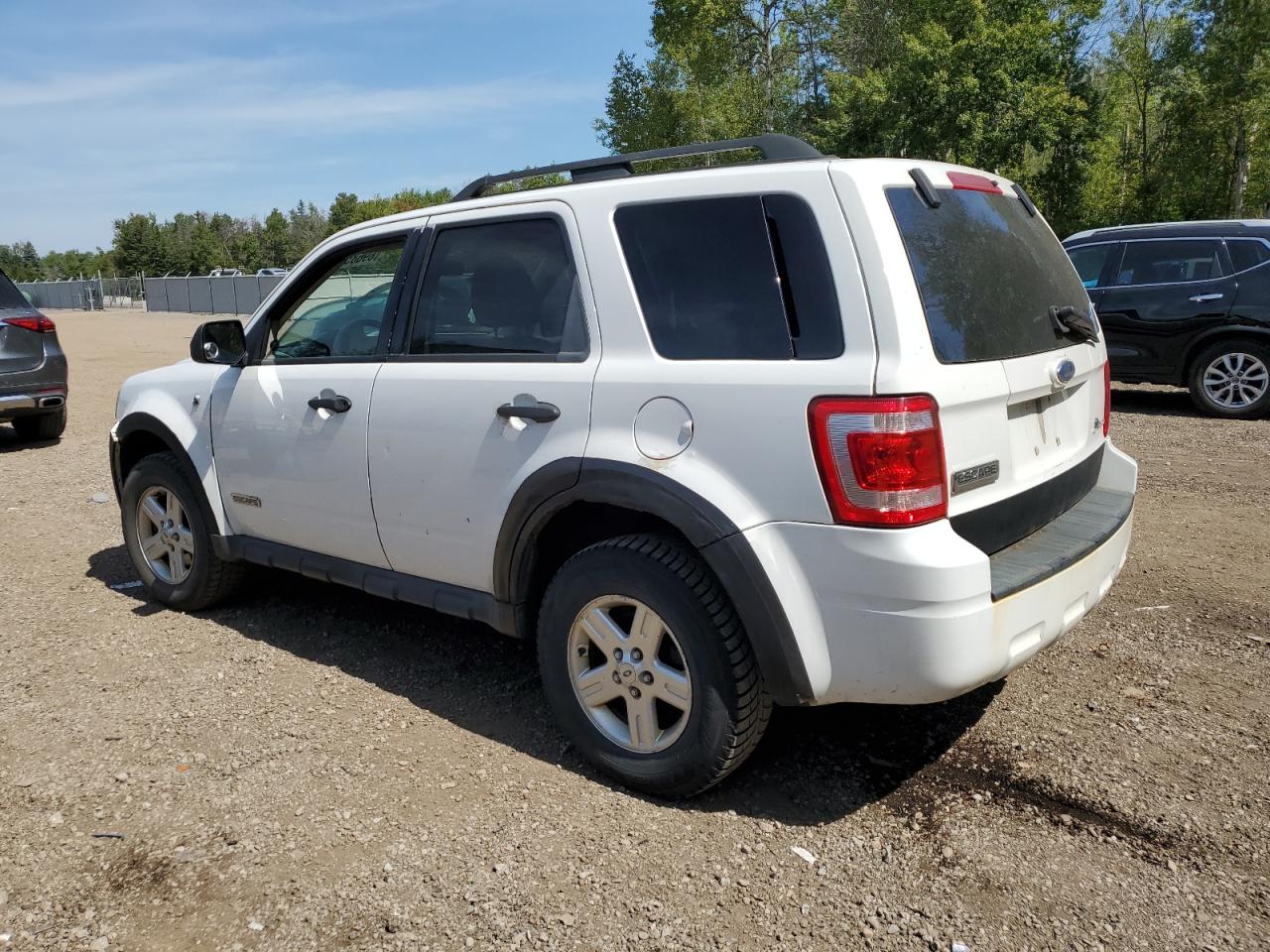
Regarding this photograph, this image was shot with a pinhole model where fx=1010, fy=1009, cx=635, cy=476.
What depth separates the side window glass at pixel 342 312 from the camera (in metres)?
3.94

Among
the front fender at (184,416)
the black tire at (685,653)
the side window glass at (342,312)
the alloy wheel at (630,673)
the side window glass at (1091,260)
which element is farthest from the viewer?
the side window glass at (1091,260)

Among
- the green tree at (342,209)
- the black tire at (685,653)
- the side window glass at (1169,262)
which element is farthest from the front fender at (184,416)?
the green tree at (342,209)

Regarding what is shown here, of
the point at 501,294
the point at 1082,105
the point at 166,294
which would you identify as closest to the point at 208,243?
the point at 166,294

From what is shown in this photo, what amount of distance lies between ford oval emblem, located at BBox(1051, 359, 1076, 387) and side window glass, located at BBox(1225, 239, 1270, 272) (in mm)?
7643

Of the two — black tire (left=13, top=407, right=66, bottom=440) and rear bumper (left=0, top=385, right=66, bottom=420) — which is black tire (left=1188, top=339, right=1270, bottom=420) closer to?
rear bumper (left=0, top=385, right=66, bottom=420)

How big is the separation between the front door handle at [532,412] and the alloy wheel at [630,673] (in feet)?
1.94

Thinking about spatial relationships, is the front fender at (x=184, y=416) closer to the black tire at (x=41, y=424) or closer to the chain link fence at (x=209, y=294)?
the black tire at (x=41, y=424)

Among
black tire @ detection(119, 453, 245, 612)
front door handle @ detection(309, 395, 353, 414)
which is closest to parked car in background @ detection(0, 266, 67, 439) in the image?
black tire @ detection(119, 453, 245, 612)

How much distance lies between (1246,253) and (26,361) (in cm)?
1140

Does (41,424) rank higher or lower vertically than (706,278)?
lower

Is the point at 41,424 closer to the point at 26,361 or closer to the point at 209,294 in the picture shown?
the point at 26,361

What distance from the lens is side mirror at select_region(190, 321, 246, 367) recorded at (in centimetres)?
434

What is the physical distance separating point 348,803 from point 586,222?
198 centimetres

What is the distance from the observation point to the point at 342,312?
13.6ft
